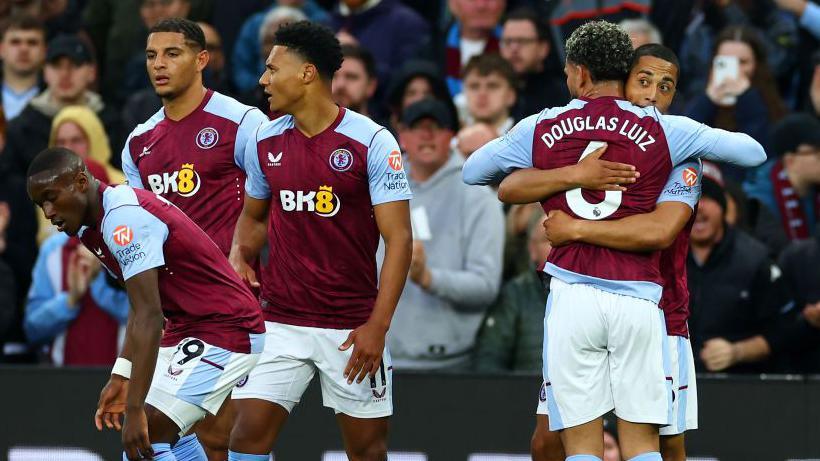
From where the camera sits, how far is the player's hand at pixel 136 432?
6684 millimetres

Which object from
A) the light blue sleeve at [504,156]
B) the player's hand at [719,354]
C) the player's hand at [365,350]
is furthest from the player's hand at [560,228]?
the player's hand at [719,354]

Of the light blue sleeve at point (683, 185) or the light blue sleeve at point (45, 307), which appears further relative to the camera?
the light blue sleeve at point (45, 307)

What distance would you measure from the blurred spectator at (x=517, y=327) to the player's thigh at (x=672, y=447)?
255cm

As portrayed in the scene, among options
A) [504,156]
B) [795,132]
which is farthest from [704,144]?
[795,132]

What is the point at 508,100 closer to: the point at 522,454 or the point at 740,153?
the point at 522,454

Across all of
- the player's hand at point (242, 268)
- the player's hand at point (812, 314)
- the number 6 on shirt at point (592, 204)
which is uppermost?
the number 6 on shirt at point (592, 204)

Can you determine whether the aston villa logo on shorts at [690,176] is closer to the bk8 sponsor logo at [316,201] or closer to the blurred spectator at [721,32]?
the bk8 sponsor logo at [316,201]

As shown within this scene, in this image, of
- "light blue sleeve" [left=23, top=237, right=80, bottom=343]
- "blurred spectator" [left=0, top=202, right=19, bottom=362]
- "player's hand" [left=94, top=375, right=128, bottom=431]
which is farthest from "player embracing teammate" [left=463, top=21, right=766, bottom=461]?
"blurred spectator" [left=0, top=202, right=19, bottom=362]

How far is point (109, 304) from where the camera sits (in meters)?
10.5

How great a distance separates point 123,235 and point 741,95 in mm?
5916

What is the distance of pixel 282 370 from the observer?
7.70m

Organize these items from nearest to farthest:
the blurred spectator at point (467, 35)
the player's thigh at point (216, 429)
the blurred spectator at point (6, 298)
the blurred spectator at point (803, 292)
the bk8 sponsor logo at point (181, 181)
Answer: the bk8 sponsor logo at point (181, 181) → the player's thigh at point (216, 429) → the blurred spectator at point (803, 292) → the blurred spectator at point (6, 298) → the blurred spectator at point (467, 35)

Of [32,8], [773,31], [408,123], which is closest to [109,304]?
[408,123]

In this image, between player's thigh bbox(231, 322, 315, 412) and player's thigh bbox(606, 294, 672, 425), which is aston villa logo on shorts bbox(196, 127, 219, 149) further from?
player's thigh bbox(606, 294, 672, 425)
